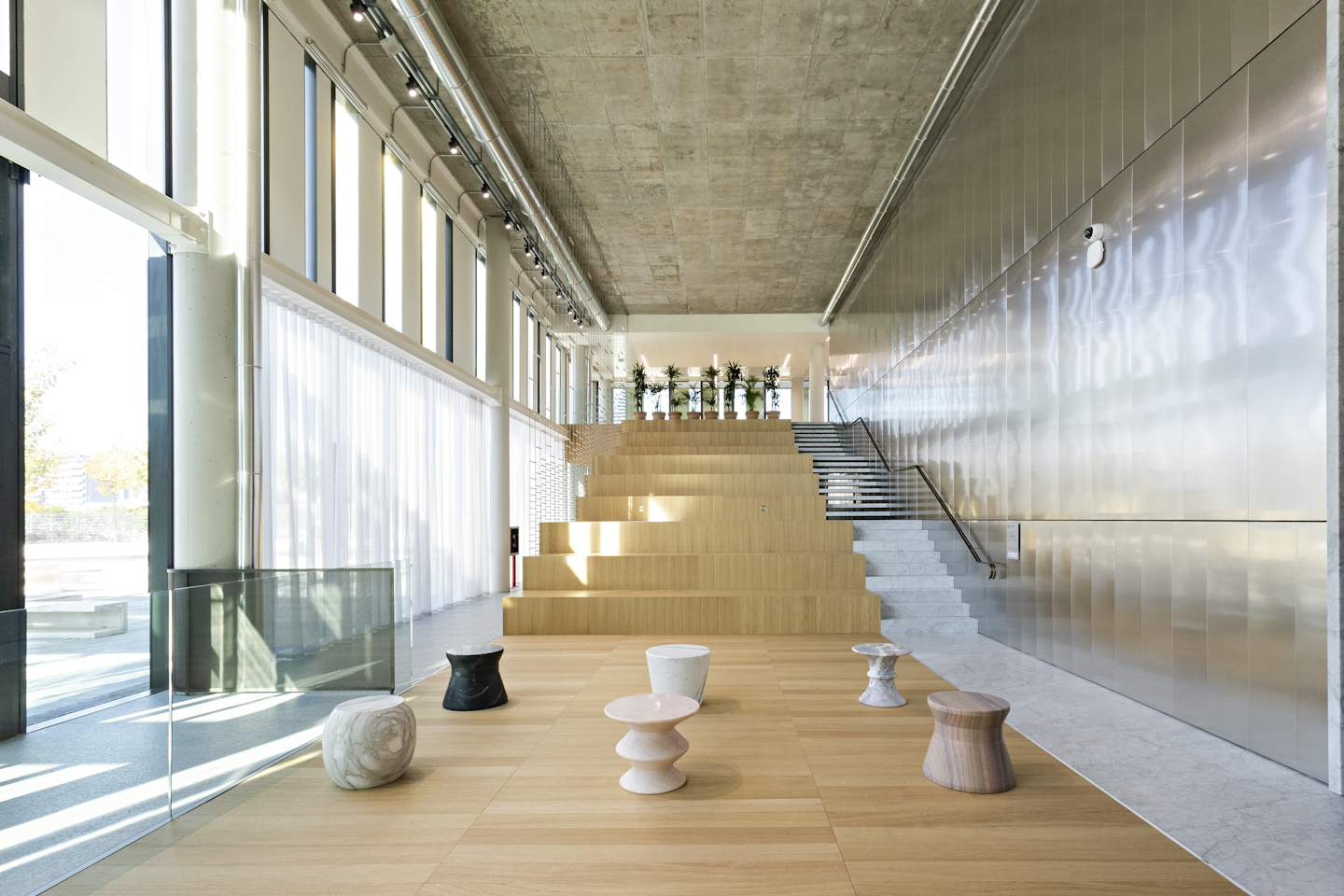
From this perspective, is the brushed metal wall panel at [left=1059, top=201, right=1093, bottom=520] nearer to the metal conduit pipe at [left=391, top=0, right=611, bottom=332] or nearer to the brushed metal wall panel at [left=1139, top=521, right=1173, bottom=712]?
the brushed metal wall panel at [left=1139, top=521, right=1173, bottom=712]

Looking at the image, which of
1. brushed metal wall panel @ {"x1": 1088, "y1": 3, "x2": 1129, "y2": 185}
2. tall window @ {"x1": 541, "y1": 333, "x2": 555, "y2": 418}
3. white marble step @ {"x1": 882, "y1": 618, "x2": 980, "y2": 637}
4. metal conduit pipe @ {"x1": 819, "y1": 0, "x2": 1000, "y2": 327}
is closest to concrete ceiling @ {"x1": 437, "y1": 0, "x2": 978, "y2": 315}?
metal conduit pipe @ {"x1": 819, "y1": 0, "x2": 1000, "y2": 327}

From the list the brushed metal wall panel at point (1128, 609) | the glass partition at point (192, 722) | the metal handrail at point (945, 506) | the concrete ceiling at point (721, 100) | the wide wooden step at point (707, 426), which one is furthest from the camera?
the wide wooden step at point (707, 426)

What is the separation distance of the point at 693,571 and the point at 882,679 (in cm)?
377

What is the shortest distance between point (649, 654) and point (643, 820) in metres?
1.52

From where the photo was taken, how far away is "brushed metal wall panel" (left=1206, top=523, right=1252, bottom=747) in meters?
4.02

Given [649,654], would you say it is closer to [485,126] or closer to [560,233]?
[485,126]

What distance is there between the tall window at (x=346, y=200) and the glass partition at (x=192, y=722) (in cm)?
434

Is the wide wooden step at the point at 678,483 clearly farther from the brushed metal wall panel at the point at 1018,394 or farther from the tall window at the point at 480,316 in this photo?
the brushed metal wall panel at the point at 1018,394

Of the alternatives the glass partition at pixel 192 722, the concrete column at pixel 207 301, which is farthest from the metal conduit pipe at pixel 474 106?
the glass partition at pixel 192 722

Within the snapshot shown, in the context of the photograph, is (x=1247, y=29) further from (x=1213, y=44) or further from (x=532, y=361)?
(x=532, y=361)

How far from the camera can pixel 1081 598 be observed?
226 inches

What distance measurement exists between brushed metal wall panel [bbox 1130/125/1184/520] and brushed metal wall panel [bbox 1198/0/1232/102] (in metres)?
0.31

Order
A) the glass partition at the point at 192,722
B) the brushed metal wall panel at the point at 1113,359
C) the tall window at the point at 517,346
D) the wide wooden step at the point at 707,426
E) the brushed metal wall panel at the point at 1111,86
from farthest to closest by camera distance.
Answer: the wide wooden step at the point at 707,426 < the tall window at the point at 517,346 < the brushed metal wall panel at the point at 1111,86 < the brushed metal wall panel at the point at 1113,359 < the glass partition at the point at 192,722

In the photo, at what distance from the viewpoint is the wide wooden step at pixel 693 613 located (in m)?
7.25
